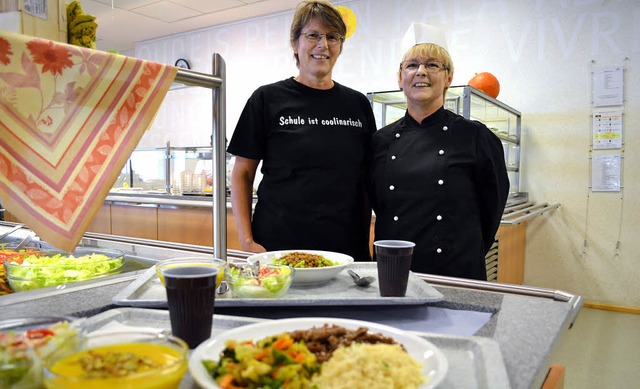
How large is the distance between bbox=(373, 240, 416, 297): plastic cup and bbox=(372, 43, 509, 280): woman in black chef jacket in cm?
77

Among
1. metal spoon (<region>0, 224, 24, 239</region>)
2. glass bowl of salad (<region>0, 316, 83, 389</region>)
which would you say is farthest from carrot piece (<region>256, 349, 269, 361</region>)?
metal spoon (<region>0, 224, 24, 239</region>)

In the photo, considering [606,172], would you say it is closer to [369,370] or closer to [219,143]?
[219,143]

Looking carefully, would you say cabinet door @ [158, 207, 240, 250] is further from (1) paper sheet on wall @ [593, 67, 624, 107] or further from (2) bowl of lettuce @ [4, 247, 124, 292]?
(1) paper sheet on wall @ [593, 67, 624, 107]

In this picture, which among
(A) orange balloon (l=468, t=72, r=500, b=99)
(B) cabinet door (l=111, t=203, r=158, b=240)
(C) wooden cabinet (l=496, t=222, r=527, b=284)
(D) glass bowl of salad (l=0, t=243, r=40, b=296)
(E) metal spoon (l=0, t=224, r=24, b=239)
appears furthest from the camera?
(B) cabinet door (l=111, t=203, r=158, b=240)

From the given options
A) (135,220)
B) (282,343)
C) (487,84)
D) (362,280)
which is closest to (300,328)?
(282,343)

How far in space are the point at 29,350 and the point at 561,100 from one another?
5058 millimetres

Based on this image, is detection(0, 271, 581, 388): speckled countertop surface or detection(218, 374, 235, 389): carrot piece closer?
detection(218, 374, 235, 389): carrot piece

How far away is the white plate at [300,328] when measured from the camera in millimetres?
674

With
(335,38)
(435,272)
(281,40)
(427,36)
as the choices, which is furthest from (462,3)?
(435,272)

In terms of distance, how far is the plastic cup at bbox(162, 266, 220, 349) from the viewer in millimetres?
823

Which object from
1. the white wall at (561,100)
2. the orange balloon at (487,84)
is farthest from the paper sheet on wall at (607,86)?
the orange balloon at (487,84)

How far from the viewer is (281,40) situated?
6492 millimetres

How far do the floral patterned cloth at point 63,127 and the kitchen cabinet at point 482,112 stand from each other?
9.56 feet

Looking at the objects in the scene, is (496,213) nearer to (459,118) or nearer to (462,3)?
(459,118)
